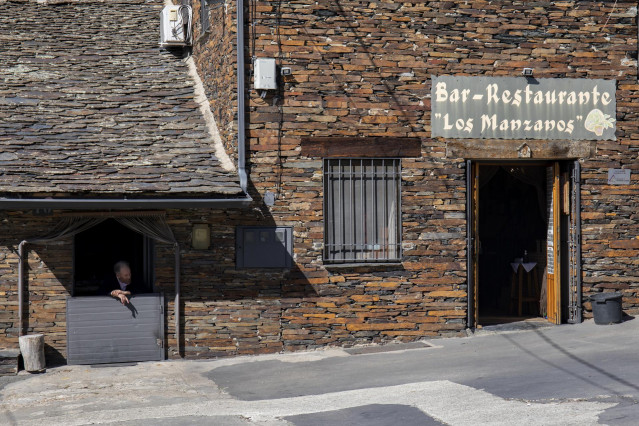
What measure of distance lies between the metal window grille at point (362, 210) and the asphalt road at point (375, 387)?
152 cm

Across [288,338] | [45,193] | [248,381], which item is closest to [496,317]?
[288,338]

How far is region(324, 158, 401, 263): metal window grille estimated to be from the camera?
1236 centimetres

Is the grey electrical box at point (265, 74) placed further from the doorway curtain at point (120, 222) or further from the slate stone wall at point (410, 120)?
the doorway curtain at point (120, 222)

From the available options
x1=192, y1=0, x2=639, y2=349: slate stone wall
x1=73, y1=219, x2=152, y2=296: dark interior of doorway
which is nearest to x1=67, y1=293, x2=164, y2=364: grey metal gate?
x1=192, y1=0, x2=639, y2=349: slate stone wall

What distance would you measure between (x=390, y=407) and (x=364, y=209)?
4.38 m

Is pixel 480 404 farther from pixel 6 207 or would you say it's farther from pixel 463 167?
pixel 6 207

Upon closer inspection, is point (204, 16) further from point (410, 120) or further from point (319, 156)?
point (410, 120)

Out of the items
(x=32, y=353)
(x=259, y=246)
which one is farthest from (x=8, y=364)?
(x=259, y=246)

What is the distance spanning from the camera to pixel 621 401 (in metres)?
8.44

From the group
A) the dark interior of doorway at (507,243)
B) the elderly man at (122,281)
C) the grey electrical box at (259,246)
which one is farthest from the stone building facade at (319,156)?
the dark interior of doorway at (507,243)

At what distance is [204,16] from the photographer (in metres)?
13.7

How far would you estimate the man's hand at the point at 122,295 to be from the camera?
11641mm

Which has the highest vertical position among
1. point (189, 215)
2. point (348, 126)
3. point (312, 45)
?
point (312, 45)

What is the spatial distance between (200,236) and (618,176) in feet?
22.1
